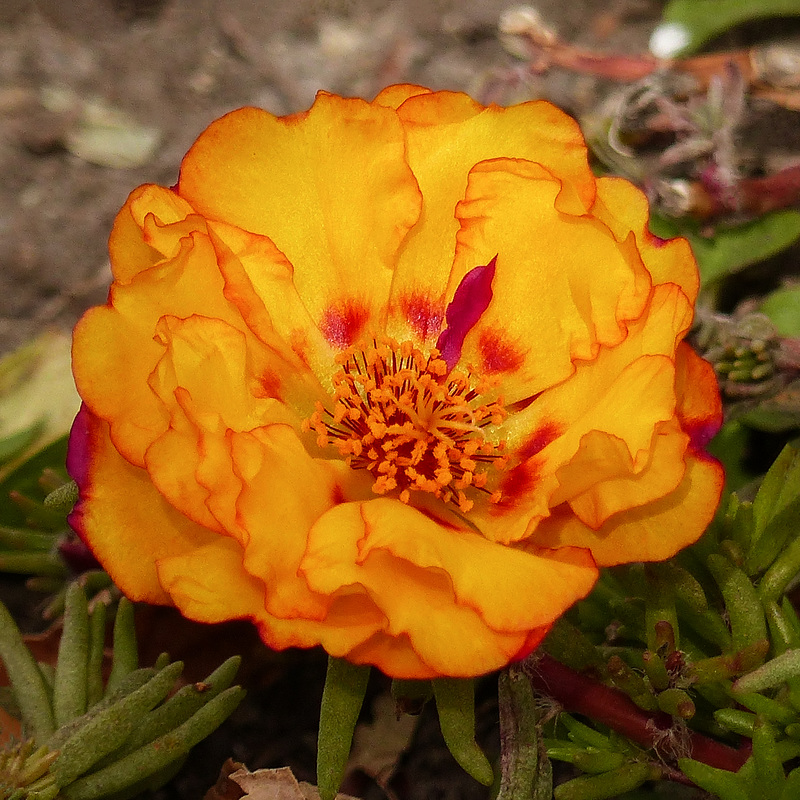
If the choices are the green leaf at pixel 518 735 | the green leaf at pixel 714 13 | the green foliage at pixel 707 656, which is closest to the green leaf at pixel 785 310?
the green foliage at pixel 707 656

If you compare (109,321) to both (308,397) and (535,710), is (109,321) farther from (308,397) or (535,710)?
(535,710)

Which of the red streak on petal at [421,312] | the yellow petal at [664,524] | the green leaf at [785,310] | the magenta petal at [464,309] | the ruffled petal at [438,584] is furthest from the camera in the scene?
the green leaf at [785,310]

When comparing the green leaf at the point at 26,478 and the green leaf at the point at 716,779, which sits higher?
the green leaf at the point at 716,779

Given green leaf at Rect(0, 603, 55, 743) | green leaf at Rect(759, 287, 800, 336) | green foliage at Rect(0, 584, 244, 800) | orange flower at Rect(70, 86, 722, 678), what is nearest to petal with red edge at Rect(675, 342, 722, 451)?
orange flower at Rect(70, 86, 722, 678)

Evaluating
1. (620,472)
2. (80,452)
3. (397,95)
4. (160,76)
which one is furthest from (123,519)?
(160,76)

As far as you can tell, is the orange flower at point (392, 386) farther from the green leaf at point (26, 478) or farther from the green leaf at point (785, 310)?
the green leaf at point (785, 310)

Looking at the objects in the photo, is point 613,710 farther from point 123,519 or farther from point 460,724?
point 123,519
